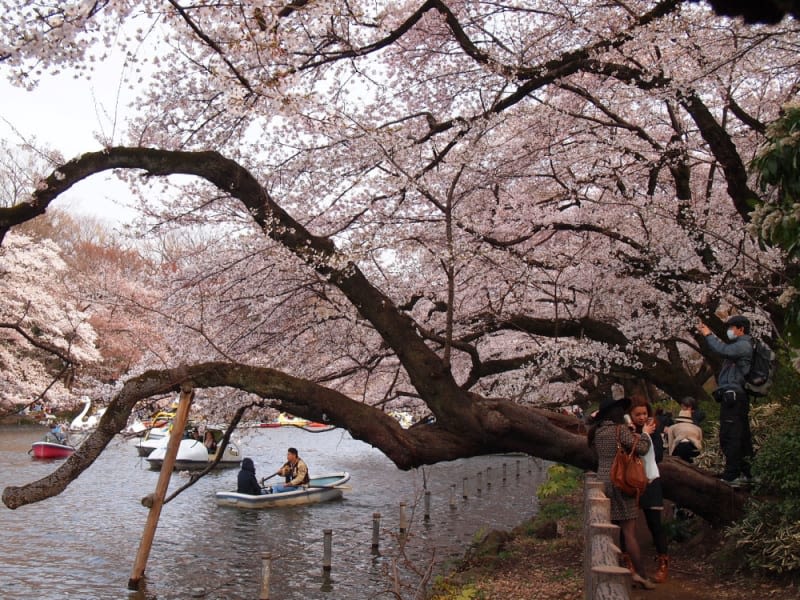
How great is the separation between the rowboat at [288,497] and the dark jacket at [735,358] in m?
11.9

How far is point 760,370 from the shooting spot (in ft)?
23.7

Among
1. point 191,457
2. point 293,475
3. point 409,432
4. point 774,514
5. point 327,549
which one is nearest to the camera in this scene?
point 774,514

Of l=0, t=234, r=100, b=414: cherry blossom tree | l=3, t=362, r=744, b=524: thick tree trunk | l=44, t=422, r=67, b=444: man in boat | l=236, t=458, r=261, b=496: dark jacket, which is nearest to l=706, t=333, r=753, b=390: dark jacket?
l=3, t=362, r=744, b=524: thick tree trunk

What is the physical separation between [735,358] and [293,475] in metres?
12.7

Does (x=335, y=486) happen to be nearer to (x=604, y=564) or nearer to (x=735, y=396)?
(x=735, y=396)

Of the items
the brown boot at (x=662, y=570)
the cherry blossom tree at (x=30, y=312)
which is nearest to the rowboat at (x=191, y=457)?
the cherry blossom tree at (x=30, y=312)

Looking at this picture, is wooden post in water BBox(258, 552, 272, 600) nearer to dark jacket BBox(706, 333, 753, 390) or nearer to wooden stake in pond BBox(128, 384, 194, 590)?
wooden stake in pond BBox(128, 384, 194, 590)

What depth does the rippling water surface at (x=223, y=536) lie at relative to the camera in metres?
10.8

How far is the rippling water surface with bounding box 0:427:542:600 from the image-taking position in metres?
10.8

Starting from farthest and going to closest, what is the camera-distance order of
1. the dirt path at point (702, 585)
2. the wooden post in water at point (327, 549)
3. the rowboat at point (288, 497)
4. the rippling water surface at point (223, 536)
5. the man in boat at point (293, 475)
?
the man in boat at point (293, 475) < the rowboat at point (288, 497) < the wooden post in water at point (327, 549) < the rippling water surface at point (223, 536) < the dirt path at point (702, 585)

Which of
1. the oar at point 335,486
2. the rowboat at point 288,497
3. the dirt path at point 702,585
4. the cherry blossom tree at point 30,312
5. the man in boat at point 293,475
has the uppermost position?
the cherry blossom tree at point 30,312

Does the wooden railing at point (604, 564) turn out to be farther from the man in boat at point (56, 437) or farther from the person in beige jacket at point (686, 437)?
the man in boat at point (56, 437)

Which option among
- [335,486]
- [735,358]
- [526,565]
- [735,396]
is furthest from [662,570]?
[335,486]

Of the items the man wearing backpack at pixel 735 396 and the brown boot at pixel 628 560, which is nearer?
the brown boot at pixel 628 560
